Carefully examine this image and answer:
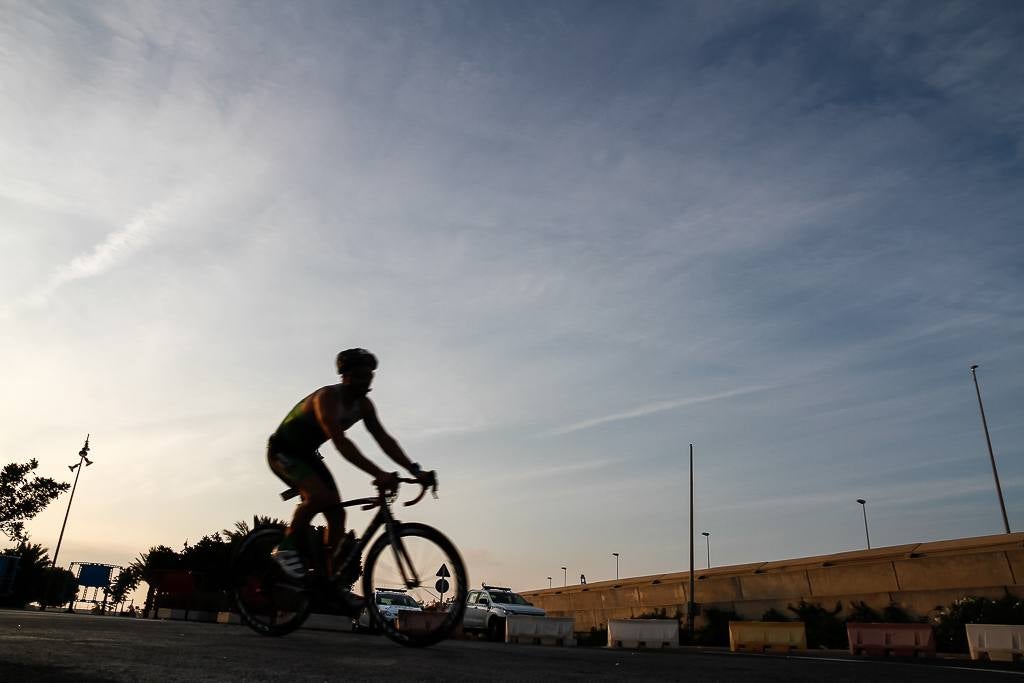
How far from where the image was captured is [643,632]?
76.5 feet

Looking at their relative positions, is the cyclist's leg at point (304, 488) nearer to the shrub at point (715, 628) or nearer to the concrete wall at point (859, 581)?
the concrete wall at point (859, 581)

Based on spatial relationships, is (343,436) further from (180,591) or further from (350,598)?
(180,591)

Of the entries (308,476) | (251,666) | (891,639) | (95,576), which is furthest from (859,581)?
(95,576)

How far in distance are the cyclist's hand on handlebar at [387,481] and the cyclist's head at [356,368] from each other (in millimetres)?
670

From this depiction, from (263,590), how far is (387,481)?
1.52 meters

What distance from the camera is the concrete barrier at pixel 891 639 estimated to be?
17.5 meters

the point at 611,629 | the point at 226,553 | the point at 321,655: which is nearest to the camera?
the point at 321,655

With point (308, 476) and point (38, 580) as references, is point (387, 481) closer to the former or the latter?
point (308, 476)

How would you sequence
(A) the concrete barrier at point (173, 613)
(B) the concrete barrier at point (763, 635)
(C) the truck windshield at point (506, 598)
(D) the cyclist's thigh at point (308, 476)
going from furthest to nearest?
1. (A) the concrete barrier at point (173, 613)
2. (C) the truck windshield at point (506, 598)
3. (B) the concrete barrier at point (763, 635)
4. (D) the cyclist's thigh at point (308, 476)

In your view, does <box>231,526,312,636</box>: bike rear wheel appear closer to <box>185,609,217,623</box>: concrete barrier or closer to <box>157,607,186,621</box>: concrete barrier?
<box>185,609,217,623</box>: concrete barrier

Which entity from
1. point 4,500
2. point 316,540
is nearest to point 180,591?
point 4,500

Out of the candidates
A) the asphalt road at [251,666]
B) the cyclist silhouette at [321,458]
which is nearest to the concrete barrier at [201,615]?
the asphalt road at [251,666]

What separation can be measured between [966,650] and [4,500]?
3404 centimetres

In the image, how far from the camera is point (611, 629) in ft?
76.1
